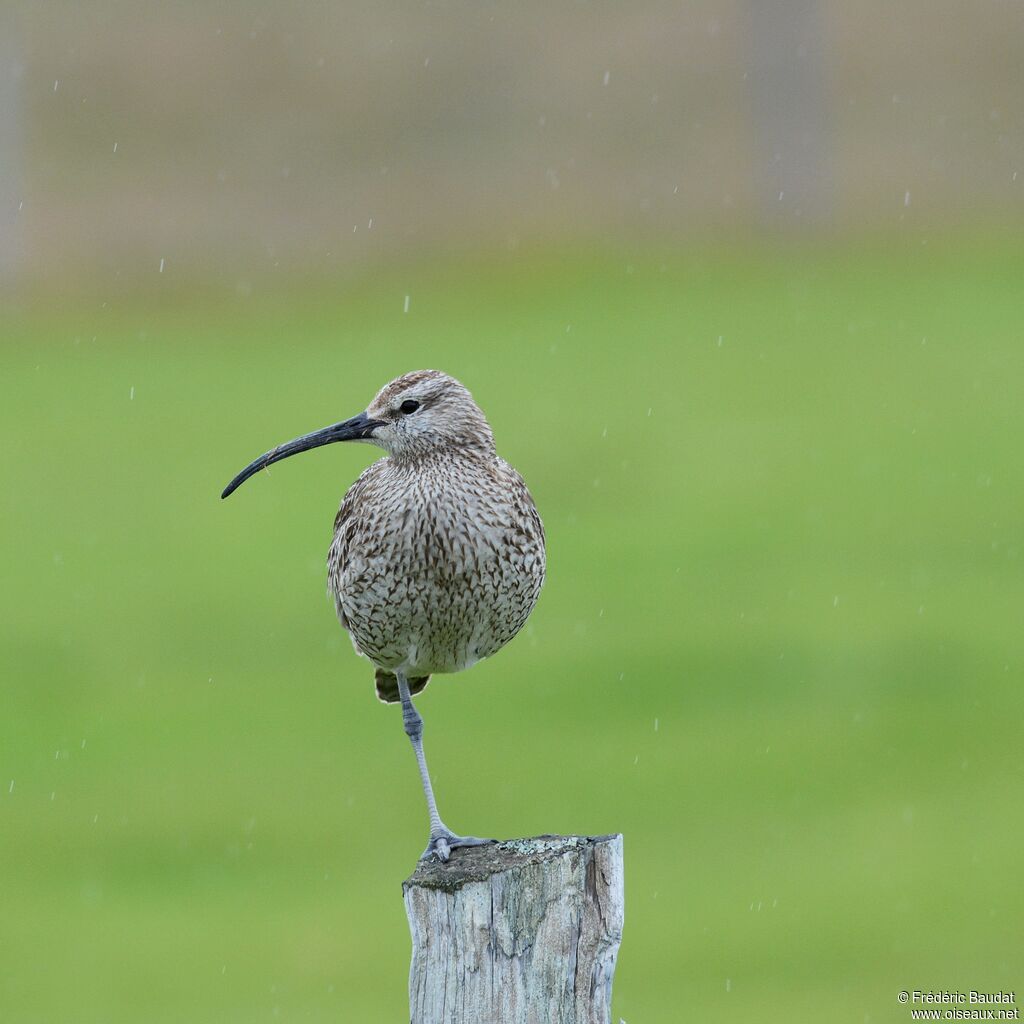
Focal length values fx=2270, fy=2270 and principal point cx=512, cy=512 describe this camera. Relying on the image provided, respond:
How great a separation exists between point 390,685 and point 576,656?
19.6 metres

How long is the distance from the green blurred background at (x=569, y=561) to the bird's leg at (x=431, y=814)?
35.5ft

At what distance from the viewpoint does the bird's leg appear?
7657 mm

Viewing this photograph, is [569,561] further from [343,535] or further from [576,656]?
[343,535]

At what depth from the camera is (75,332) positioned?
1766 inches

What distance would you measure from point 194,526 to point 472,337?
8832mm

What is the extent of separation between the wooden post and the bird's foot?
734mm

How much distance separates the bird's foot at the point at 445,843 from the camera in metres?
7.53

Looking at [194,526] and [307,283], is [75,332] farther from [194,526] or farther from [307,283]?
[194,526]

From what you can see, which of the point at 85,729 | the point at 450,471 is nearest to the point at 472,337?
the point at 85,729

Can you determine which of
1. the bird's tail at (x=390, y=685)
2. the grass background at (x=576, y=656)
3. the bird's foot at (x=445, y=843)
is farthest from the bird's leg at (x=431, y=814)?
the grass background at (x=576, y=656)

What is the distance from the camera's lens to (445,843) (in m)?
7.77

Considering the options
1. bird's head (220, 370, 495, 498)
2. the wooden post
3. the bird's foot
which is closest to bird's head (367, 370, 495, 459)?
bird's head (220, 370, 495, 498)

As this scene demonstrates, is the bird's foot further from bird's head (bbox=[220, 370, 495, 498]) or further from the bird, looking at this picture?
bird's head (bbox=[220, 370, 495, 498])

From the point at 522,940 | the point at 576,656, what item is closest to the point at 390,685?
the point at 522,940
